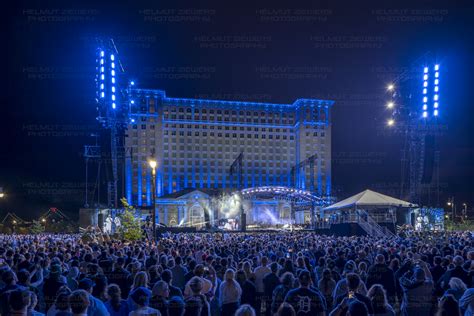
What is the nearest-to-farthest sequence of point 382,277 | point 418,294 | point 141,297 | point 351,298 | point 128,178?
point 141,297 → point 351,298 → point 418,294 → point 382,277 → point 128,178

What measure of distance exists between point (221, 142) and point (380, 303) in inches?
4466

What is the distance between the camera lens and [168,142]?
114 m

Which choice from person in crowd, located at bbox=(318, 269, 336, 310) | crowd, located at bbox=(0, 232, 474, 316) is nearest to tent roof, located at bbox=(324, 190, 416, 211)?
crowd, located at bbox=(0, 232, 474, 316)

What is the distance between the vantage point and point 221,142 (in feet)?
390

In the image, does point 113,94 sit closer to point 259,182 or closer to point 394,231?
point 394,231

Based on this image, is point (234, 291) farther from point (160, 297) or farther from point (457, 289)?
point (457, 289)

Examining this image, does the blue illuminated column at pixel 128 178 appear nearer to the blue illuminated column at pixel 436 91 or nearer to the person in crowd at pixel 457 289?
the blue illuminated column at pixel 436 91

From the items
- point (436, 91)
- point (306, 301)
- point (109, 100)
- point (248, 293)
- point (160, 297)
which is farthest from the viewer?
point (109, 100)

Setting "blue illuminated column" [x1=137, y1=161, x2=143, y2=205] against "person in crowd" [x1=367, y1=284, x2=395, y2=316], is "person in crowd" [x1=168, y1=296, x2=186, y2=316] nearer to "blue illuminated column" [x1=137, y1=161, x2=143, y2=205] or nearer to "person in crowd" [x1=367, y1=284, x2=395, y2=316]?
"person in crowd" [x1=367, y1=284, x2=395, y2=316]

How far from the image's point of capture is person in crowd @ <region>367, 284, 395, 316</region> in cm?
584

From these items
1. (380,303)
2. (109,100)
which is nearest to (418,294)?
(380,303)

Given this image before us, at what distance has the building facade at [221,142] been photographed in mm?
110375

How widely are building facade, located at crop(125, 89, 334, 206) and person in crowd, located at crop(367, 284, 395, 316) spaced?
10230 cm

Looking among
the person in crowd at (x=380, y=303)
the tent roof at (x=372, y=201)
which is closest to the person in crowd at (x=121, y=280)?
the person in crowd at (x=380, y=303)
